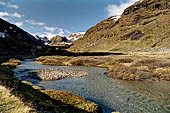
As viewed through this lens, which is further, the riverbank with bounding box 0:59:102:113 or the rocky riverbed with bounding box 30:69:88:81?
the rocky riverbed with bounding box 30:69:88:81

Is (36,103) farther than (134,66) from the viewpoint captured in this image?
No

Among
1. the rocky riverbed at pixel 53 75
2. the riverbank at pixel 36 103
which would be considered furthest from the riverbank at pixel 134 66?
the riverbank at pixel 36 103

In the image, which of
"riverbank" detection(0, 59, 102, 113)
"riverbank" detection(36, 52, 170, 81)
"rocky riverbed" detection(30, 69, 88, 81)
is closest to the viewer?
"riverbank" detection(0, 59, 102, 113)

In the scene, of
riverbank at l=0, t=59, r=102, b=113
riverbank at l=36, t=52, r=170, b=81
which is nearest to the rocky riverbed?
riverbank at l=36, t=52, r=170, b=81

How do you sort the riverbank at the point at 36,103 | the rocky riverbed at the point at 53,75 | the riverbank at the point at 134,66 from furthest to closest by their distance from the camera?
the riverbank at the point at 134,66, the rocky riverbed at the point at 53,75, the riverbank at the point at 36,103

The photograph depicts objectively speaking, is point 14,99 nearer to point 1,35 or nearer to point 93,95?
point 93,95

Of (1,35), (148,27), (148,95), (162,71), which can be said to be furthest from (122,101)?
(148,27)

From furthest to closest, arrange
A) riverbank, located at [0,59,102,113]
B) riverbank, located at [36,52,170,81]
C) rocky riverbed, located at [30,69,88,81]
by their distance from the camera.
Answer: riverbank, located at [36,52,170,81], rocky riverbed, located at [30,69,88,81], riverbank, located at [0,59,102,113]

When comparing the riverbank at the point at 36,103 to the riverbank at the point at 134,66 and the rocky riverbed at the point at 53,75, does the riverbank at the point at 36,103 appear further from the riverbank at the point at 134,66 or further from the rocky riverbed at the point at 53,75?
the riverbank at the point at 134,66

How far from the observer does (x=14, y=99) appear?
10.1 metres

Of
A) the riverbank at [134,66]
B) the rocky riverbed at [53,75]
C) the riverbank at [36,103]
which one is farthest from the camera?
the riverbank at [134,66]

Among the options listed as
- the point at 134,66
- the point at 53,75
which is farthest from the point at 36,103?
the point at 134,66

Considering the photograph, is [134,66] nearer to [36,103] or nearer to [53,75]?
[53,75]

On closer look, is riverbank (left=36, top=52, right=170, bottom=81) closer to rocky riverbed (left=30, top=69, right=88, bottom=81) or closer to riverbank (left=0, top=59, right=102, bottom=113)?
rocky riverbed (left=30, top=69, right=88, bottom=81)
